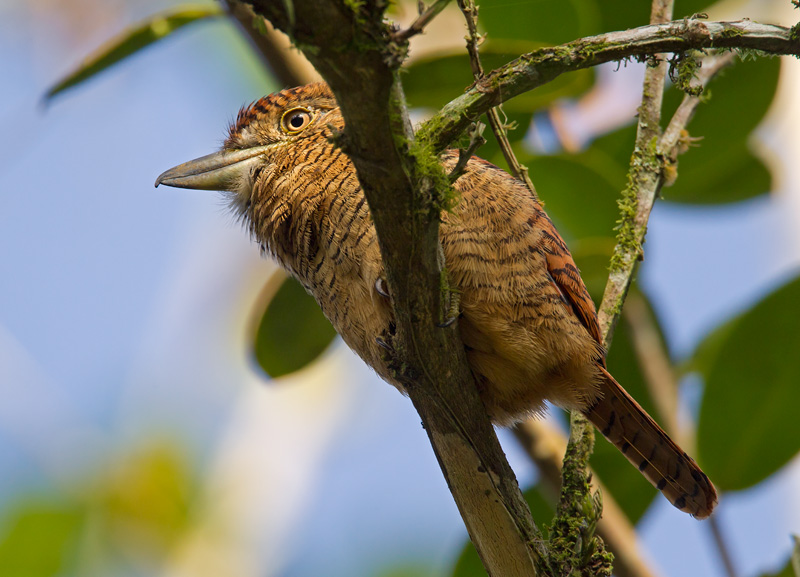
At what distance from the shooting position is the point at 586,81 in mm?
2896

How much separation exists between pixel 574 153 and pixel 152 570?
336cm

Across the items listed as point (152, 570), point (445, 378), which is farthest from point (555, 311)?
point (152, 570)

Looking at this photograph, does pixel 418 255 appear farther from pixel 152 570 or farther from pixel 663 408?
pixel 152 570

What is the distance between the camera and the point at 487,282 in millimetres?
1988

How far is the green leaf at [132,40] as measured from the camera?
109 inches

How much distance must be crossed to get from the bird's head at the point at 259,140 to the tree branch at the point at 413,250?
42.0 inches

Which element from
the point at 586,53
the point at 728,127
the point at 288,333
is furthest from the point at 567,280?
the point at 728,127

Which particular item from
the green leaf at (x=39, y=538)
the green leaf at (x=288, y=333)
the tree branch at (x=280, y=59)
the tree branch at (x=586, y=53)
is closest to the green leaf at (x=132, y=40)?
the tree branch at (x=280, y=59)

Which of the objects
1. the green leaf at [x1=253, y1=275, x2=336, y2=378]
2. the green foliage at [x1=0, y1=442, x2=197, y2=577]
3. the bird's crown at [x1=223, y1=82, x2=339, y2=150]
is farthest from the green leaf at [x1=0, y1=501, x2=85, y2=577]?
the bird's crown at [x1=223, y1=82, x2=339, y2=150]

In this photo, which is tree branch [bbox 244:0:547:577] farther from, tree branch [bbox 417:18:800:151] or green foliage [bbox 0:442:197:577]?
green foliage [bbox 0:442:197:577]

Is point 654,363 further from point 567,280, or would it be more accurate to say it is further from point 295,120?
point 295,120

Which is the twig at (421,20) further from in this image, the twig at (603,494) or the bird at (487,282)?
the twig at (603,494)

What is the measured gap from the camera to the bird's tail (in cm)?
229

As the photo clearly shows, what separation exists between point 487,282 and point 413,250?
1.99ft
